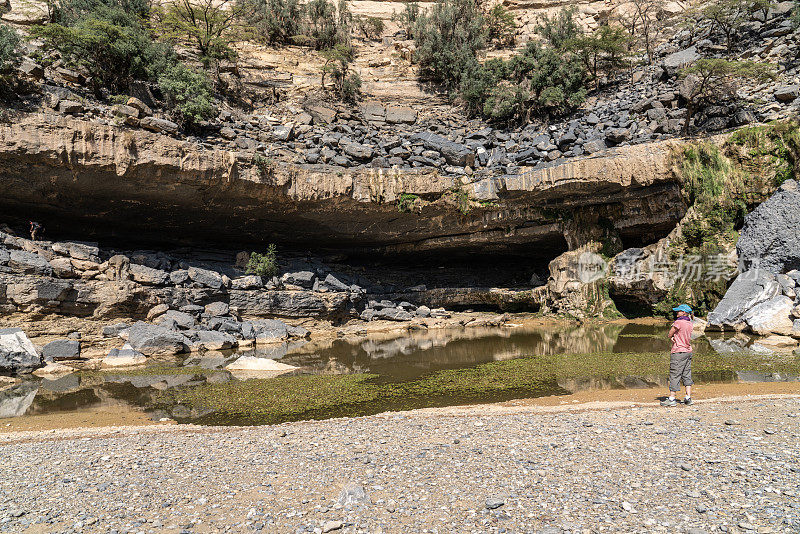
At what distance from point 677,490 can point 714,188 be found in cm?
1442

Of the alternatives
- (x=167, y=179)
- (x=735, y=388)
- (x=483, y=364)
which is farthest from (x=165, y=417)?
(x=167, y=179)

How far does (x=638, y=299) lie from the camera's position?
1703 centimetres

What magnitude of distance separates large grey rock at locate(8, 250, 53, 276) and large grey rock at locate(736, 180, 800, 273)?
2136 centimetres

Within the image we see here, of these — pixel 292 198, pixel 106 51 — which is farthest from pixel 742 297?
pixel 106 51

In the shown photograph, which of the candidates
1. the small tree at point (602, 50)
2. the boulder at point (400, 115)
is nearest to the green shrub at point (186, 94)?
the boulder at point (400, 115)

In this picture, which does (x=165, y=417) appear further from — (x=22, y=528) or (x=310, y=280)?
(x=310, y=280)

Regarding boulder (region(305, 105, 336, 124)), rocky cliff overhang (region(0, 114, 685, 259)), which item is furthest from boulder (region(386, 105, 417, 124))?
rocky cliff overhang (region(0, 114, 685, 259))

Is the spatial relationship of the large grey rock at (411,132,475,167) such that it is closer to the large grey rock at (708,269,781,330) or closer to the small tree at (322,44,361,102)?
the small tree at (322,44,361,102)

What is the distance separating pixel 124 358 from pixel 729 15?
2823 centimetres

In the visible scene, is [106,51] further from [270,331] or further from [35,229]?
[270,331]

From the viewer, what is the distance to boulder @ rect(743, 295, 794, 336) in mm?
10945

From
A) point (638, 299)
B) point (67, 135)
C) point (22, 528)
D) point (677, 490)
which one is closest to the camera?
point (22, 528)

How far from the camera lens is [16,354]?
10.2 metres

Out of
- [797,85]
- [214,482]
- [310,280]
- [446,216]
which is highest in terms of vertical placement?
[797,85]
